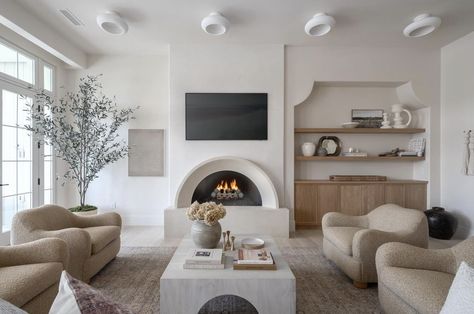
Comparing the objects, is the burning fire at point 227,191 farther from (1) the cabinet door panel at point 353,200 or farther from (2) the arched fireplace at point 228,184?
(1) the cabinet door panel at point 353,200

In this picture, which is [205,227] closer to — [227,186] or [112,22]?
[227,186]

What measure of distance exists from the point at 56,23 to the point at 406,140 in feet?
18.5

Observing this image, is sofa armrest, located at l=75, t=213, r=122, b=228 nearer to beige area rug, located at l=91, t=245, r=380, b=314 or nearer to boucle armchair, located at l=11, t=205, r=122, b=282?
boucle armchair, located at l=11, t=205, r=122, b=282

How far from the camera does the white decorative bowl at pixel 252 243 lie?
233cm

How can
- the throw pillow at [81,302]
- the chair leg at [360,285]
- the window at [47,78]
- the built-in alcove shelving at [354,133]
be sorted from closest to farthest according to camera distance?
1. the throw pillow at [81,302]
2. the chair leg at [360,285]
3. the window at [47,78]
4. the built-in alcove shelving at [354,133]

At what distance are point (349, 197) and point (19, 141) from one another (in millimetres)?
4870

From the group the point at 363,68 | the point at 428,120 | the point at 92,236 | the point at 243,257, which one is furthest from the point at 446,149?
the point at 92,236

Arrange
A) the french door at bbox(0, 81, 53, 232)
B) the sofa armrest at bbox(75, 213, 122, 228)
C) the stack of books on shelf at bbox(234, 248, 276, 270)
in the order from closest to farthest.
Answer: the stack of books on shelf at bbox(234, 248, 276, 270), the sofa armrest at bbox(75, 213, 122, 228), the french door at bbox(0, 81, 53, 232)

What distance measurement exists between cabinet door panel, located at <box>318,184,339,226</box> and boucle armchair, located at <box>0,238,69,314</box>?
3.46 meters

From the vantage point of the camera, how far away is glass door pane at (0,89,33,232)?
10.9ft

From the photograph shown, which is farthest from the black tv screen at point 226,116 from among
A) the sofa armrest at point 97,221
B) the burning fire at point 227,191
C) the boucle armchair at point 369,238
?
the boucle armchair at point 369,238

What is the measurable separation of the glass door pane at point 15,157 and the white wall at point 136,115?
0.94 m

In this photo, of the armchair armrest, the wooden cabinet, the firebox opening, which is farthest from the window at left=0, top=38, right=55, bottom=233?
the wooden cabinet

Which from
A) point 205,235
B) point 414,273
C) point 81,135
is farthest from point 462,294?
point 81,135
